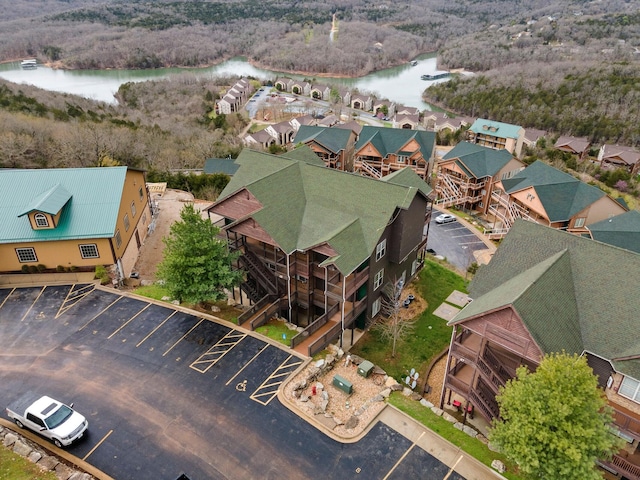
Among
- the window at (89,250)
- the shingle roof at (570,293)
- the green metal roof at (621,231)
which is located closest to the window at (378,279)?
the shingle roof at (570,293)


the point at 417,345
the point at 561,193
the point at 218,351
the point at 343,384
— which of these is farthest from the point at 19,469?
the point at 561,193

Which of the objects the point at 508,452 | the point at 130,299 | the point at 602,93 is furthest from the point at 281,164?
the point at 602,93

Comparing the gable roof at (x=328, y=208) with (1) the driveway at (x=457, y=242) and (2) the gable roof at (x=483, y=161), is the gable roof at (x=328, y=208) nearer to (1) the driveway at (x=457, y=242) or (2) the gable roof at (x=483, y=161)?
(1) the driveway at (x=457, y=242)

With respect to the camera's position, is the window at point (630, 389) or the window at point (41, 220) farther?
the window at point (41, 220)

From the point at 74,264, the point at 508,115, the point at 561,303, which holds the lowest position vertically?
the point at 508,115

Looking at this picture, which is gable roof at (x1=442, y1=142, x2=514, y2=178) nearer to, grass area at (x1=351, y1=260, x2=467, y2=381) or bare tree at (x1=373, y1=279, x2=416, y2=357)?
grass area at (x1=351, y1=260, x2=467, y2=381)

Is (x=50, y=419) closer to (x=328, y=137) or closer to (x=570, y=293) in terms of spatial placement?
(x=570, y=293)

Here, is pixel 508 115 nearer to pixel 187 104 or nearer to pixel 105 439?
pixel 187 104
